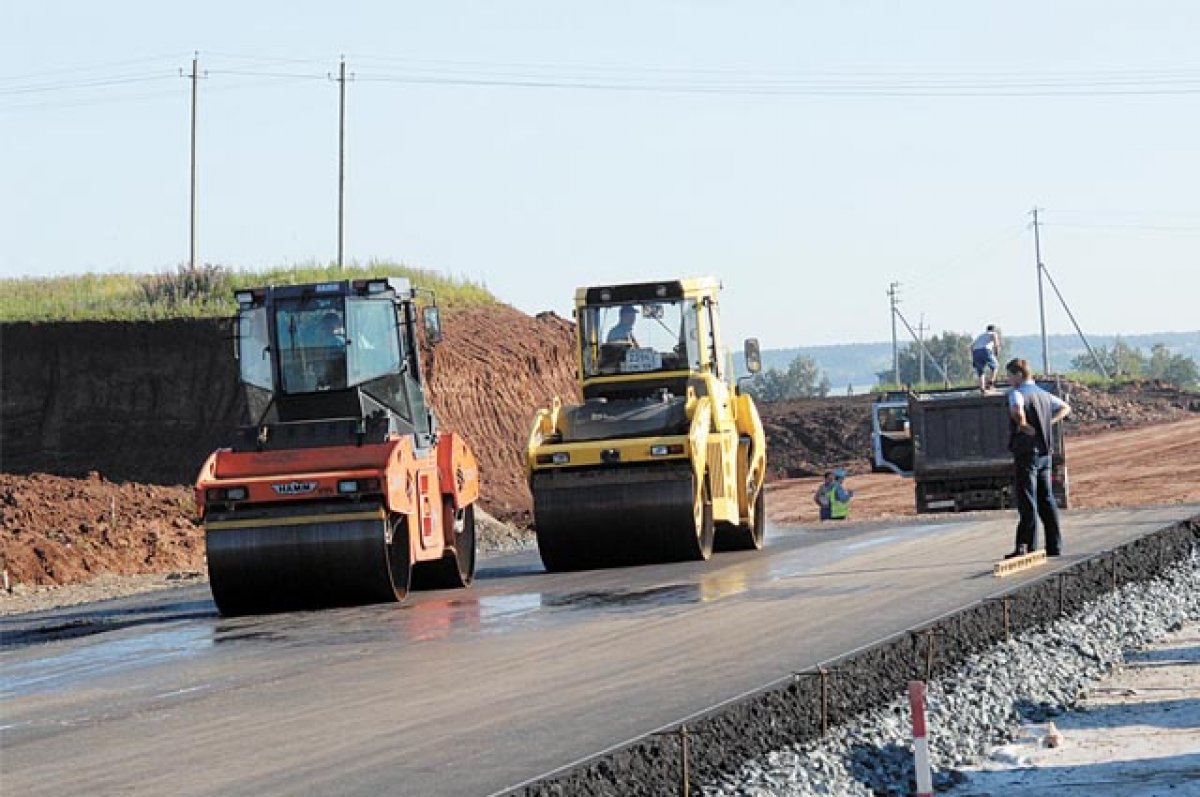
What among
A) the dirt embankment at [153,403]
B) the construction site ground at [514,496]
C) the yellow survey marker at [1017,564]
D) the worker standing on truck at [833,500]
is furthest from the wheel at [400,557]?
the dirt embankment at [153,403]

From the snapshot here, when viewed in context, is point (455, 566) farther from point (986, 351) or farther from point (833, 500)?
point (833, 500)

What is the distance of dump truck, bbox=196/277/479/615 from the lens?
60.5 feet

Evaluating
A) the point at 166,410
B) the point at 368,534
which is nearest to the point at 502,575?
the point at 368,534

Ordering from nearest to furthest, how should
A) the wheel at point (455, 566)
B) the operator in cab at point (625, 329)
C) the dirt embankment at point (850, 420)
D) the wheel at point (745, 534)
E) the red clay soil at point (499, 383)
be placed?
the wheel at point (455, 566) → the operator in cab at point (625, 329) → the wheel at point (745, 534) → the red clay soil at point (499, 383) → the dirt embankment at point (850, 420)

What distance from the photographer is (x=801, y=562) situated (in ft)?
73.5

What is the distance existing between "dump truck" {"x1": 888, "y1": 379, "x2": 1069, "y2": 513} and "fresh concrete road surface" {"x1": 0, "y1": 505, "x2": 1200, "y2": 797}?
7.41 metres

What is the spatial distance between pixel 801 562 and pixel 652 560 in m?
1.64

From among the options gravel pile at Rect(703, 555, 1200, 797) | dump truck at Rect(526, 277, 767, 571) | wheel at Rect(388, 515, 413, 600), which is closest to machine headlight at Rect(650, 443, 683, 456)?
dump truck at Rect(526, 277, 767, 571)

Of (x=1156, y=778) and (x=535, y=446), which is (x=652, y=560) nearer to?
(x=535, y=446)

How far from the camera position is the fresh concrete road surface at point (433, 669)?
10.6 meters

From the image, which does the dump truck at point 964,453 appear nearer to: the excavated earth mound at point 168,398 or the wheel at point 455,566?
the excavated earth mound at point 168,398

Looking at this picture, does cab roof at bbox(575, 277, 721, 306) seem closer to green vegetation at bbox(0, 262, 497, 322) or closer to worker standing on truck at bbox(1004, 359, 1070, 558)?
worker standing on truck at bbox(1004, 359, 1070, 558)

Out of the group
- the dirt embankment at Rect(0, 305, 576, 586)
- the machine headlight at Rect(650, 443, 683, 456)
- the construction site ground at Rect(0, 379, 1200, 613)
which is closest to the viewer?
the machine headlight at Rect(650, 443, 683, 456)

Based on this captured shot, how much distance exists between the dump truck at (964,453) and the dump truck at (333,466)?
1171cm
